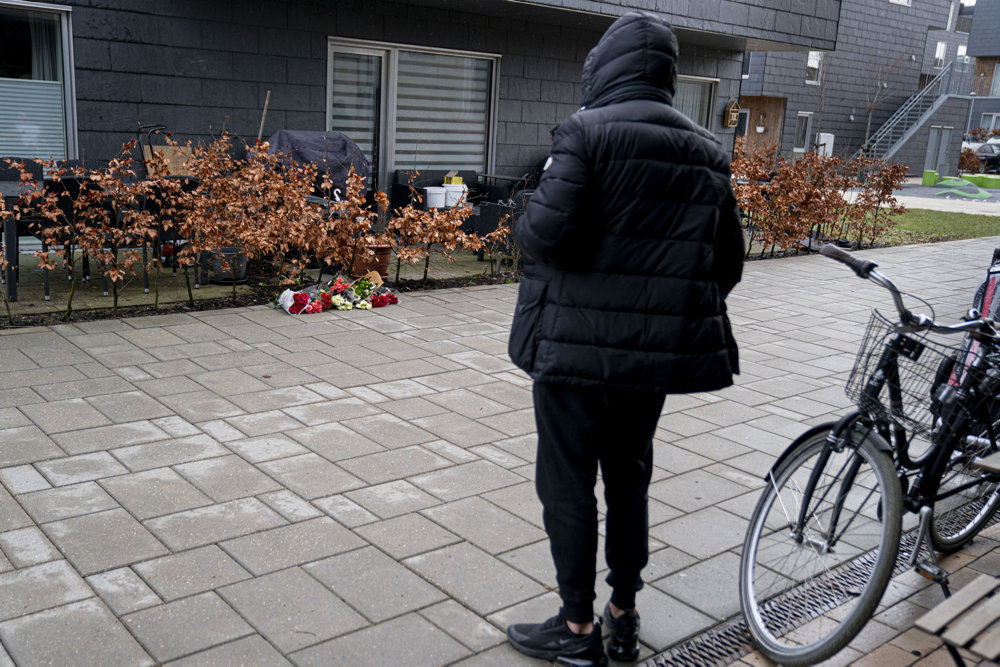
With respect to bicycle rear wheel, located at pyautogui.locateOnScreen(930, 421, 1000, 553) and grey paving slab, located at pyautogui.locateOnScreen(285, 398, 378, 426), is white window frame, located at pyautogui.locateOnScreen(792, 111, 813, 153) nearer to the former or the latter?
grey paving slab, located at pyautogui.locateOnScreen(285, 398, 378, 426)

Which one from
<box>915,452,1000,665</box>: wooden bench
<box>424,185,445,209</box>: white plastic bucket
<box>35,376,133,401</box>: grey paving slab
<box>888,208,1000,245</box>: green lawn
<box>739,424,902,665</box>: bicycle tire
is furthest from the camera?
<box>888,208,1000,245</box>: green lawn

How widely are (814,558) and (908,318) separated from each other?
0.85 m

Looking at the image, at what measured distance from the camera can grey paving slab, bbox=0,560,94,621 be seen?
2761mm

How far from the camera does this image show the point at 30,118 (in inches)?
312

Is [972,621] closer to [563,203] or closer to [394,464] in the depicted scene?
[563,203]

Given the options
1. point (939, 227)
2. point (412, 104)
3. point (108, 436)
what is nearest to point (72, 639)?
point (108, 436)

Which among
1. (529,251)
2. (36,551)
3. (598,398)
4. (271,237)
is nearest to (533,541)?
(598,398)

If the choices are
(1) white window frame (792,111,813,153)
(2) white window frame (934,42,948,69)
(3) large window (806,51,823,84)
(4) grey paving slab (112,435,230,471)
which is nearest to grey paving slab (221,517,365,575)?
(4) grey paving slab (112,435,230,471)

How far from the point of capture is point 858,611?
240 cm

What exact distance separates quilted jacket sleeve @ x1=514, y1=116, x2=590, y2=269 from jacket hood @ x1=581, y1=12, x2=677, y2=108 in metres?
0.15

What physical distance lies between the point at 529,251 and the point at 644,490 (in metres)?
0.78

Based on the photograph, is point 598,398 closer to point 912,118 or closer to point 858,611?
point 858,611

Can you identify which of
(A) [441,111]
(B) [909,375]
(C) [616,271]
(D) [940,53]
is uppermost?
(D) [940,53]

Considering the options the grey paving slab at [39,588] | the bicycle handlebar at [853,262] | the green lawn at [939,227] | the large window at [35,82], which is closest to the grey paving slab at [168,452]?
the grey paving slab at [39,588]
